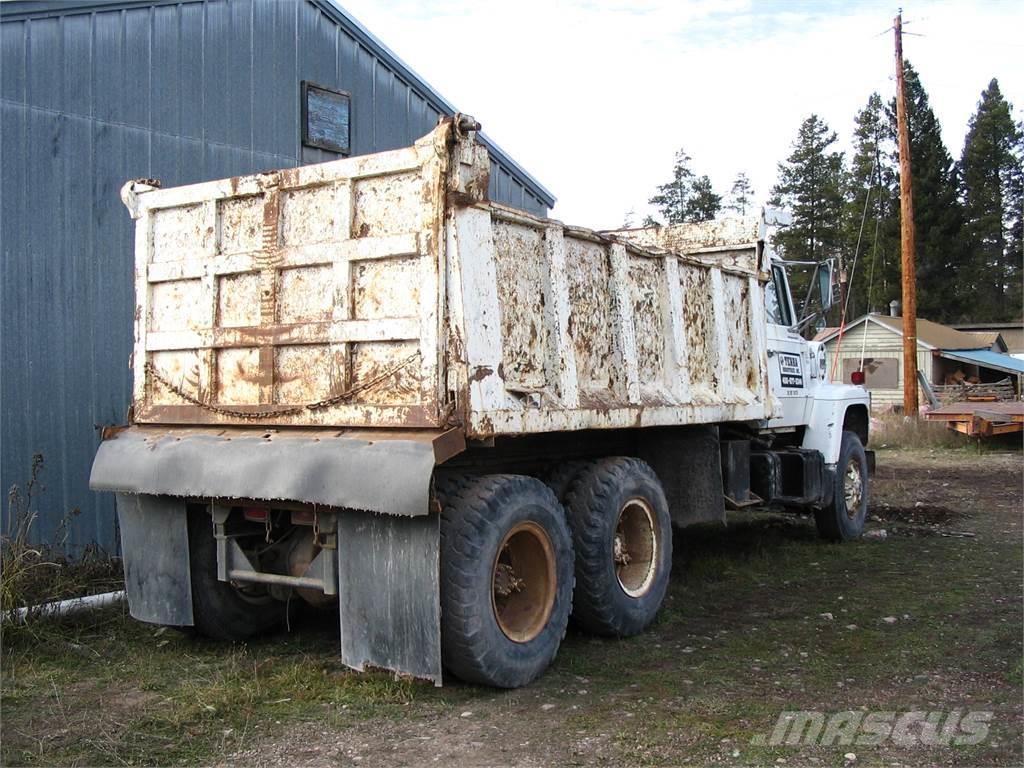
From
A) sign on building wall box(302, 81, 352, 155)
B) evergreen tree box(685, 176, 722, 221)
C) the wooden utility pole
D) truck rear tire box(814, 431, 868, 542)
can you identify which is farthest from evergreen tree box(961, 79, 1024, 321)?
sign on building wall box(302, 81, 352, 155)

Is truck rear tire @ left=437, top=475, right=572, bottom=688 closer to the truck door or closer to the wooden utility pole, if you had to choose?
the truck door

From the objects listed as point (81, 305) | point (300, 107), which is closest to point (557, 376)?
point (81, 305)

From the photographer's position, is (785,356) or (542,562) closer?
(542,562)

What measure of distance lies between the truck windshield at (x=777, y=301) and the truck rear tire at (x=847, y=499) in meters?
1.78

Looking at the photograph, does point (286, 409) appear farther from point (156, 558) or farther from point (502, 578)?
point (502, 578)

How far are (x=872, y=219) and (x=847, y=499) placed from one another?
4512 centimetres

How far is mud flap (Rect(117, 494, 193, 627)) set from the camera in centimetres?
614

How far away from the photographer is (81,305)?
7.94 m

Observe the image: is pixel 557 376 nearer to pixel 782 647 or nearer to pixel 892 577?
pixel 782 647

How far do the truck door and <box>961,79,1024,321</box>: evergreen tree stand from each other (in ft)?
147

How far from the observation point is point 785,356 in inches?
373

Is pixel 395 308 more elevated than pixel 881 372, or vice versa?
pixel 881 372

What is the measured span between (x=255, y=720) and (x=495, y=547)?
57.5 inches

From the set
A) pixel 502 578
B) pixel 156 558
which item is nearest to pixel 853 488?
pixel 502 578
